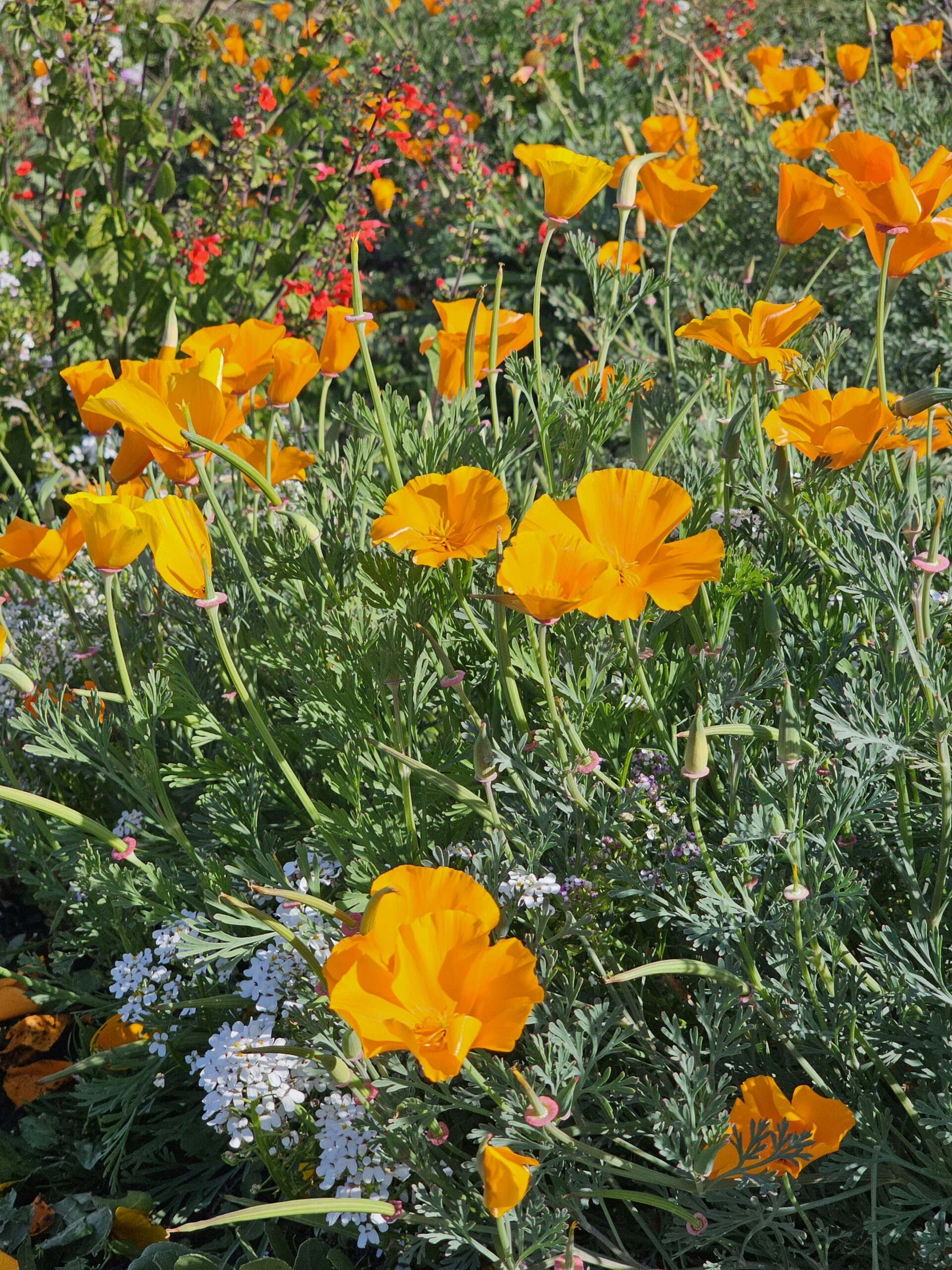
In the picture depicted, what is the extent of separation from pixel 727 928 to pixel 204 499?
1491mm

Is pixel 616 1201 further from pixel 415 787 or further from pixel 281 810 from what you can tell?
pixel 281 810

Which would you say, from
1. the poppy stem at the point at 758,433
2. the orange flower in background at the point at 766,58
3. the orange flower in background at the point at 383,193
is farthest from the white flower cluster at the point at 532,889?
the orange flower in background at the point at 766,58

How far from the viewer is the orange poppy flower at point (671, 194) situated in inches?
70.1

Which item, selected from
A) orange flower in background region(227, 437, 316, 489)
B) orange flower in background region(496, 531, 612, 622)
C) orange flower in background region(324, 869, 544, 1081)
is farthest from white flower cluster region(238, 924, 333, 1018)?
orange flower in background region(227, 437, 316, 489)

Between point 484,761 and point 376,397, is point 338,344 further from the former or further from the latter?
point 484,761

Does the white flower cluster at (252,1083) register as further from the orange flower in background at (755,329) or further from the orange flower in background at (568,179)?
the orange flower in background at (568,179)

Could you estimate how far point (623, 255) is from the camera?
74.0 inches

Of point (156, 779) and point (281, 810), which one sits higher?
point (156, 779)

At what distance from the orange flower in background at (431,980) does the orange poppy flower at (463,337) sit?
37.2 inches

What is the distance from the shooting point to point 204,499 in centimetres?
233

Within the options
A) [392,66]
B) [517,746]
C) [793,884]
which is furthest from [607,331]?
[392,66]

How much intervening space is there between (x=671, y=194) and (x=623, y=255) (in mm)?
128

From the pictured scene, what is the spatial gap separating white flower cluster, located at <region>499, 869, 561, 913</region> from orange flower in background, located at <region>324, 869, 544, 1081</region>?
0.32 metres

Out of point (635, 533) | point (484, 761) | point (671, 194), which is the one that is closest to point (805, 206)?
point (671, 194)
